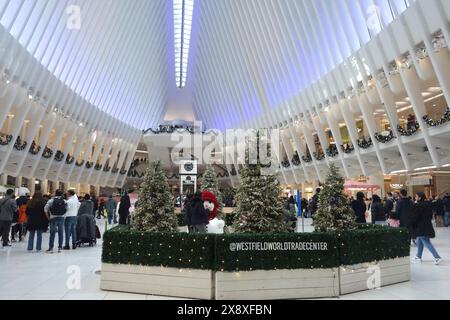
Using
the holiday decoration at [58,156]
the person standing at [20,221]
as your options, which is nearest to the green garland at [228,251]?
the person standing at [20,221]

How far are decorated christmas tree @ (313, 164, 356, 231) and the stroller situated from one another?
23.5 ft

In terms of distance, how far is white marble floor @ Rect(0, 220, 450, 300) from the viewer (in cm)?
590

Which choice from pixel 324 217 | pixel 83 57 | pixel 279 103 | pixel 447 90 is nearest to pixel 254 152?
pixel 324 217

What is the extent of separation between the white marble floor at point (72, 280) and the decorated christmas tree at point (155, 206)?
1.32m

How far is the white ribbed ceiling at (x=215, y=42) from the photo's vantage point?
21.4 metres

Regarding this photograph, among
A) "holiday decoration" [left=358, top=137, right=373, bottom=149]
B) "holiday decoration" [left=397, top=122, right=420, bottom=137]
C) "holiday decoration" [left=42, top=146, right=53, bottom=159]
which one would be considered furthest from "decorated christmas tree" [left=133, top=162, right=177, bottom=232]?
"holiday decoration" [left=42, top=146, right=53, bottom=159]

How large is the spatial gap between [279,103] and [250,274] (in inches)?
1168

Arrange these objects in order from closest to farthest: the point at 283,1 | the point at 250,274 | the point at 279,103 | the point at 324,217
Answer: the point at 250,274 < the point at 324,217 < the point at 283,1 < the point at 279,103

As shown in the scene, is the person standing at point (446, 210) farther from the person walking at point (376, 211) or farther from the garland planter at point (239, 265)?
the garland planter at point (239, 265)

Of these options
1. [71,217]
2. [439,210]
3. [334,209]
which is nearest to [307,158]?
[439,210]

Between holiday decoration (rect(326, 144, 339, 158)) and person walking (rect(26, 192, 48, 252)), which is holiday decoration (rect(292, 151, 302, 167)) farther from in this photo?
person walking (rect(26, 192, 48, 252))

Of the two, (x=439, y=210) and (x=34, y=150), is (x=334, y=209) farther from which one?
(x=34, y=150)
